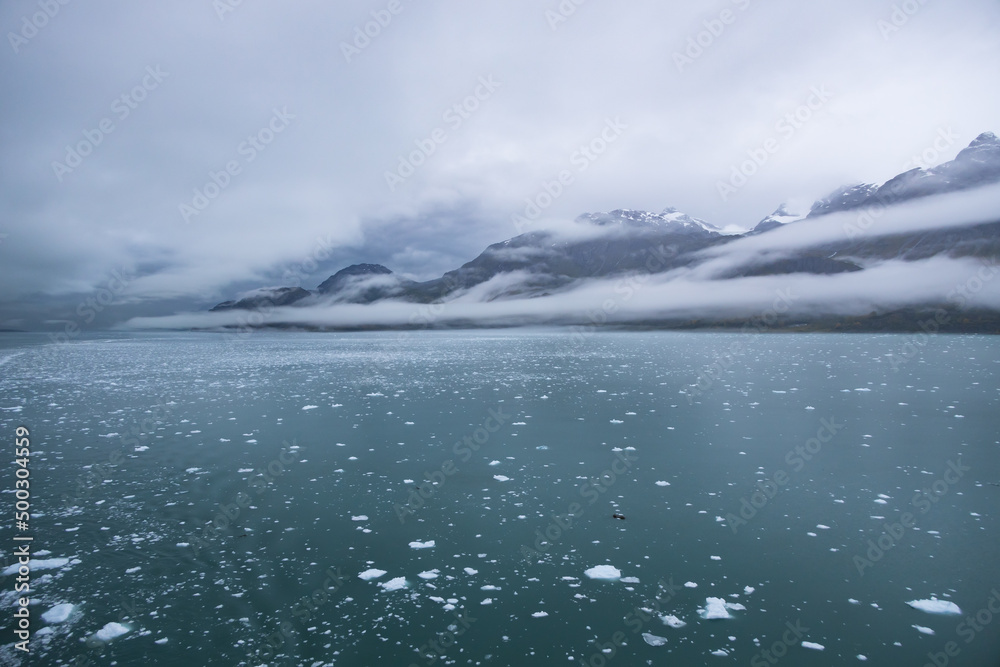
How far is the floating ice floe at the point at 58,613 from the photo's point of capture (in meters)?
7.40

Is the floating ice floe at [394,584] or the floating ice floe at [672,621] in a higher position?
the floating ice floe at [394,584]

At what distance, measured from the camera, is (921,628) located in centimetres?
721

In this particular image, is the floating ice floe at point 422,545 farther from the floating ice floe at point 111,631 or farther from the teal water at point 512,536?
the floating ice floe at point 111,631

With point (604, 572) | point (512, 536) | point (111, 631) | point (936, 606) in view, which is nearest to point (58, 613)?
point (111, 631)

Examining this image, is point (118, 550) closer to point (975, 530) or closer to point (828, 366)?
point (975, 530)

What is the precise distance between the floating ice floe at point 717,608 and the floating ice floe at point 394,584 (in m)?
4.83

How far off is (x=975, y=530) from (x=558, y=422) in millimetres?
13236

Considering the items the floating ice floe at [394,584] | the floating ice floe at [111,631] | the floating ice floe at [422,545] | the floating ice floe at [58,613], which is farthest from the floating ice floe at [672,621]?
the floating ice floe at [58,613]

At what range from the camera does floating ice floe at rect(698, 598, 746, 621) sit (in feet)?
24.6

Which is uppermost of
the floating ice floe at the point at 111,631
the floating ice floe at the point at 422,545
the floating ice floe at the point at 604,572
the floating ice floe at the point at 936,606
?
the floating ice floe at the point at 111,631

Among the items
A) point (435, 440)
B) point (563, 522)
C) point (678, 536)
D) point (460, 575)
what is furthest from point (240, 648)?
point (435, 440)

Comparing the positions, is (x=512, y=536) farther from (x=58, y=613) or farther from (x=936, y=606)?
(x=58, y=613)

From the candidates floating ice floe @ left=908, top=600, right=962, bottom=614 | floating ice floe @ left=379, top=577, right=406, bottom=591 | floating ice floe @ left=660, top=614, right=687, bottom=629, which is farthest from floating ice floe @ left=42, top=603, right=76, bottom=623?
floating ice floe @ left=908, top=600, right=962, bottom=614

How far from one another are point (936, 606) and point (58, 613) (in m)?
13.6
